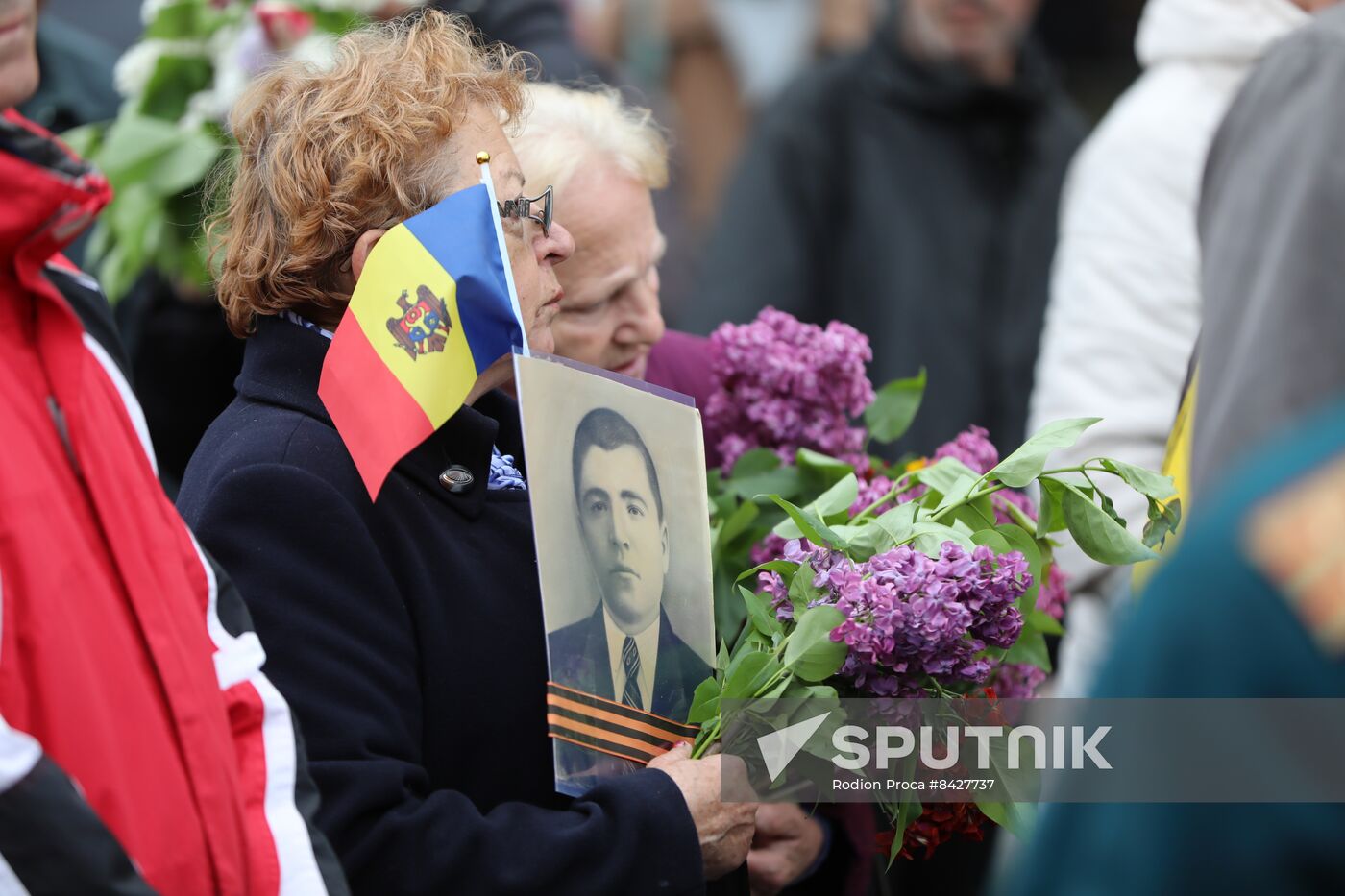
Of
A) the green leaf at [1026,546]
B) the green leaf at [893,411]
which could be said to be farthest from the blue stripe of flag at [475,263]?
the green leaf at [893,411]

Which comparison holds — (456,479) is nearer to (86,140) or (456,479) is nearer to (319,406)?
(319,406)

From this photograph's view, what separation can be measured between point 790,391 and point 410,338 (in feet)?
2.62

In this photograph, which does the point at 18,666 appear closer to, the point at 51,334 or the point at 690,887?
the point at 51,334

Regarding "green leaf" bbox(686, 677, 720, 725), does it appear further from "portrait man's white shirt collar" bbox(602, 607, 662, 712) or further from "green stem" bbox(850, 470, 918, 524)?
"green stem" bbox(850, 470, 918, 524)

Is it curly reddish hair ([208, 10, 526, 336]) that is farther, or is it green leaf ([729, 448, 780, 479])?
green leaf ([729, 448, 780, 479])

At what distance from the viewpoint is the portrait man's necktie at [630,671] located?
1875 mm

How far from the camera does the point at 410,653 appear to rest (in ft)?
5.98

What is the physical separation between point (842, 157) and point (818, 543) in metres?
2.35

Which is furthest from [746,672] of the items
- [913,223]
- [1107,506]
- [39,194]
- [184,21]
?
[184,21]

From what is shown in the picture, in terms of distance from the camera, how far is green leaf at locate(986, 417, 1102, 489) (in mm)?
1931

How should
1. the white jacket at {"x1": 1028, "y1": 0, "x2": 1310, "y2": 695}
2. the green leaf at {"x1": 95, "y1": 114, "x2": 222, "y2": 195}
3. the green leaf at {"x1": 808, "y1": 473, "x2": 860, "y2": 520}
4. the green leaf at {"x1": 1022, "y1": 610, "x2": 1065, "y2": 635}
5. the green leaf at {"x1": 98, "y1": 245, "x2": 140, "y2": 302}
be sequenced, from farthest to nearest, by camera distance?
Result: the green leaf at {"x1": 98, "y1": 245, "x2": 140, "y2": 302} → the green leaf at {"x1": 95, "y1": 114, "x2": 222, "y2": 195} → the white jacket at {"x1": 1028, "y1": 0, "x2": 1310, "y2": 695} → the green leaf at {"x1": 1022, "y1": 610, "x2": 1065, "y2": 635} → the green leaf at {"x1": 808, "y1": 473, "x2": 860, "y2": 520}

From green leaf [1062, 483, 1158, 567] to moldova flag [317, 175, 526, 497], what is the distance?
742 millimetres

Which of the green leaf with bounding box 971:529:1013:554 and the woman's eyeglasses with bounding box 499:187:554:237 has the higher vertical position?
the woman's eyeglasses with bounding box 499:187:554:237

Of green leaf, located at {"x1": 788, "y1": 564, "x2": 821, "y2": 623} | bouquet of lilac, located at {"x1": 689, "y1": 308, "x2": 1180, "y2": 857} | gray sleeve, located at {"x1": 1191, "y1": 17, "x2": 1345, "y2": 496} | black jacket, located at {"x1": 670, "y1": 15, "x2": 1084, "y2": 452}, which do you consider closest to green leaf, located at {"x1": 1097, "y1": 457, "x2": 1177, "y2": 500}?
bouquet of lilac, located at {"x1": 689, "y1": 308, "x2": 1180, "y2": 857}
